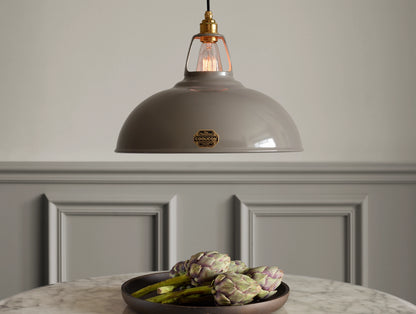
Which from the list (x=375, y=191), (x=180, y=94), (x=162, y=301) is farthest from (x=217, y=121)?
(x=375, y=191)

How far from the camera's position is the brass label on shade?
871 millimetres

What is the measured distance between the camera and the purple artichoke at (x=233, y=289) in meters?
1.00

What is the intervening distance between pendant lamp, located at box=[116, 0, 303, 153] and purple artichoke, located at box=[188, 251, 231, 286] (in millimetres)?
260

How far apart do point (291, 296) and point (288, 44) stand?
3.60 feet

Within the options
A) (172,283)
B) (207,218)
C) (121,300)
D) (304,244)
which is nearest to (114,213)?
(207,218)

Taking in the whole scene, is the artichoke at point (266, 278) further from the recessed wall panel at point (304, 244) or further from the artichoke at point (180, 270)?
the recessed wall panel at point (304, 244)

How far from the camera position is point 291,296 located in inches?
49.4

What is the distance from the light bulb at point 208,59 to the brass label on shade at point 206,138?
0.16 metres

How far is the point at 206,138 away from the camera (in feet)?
2.86

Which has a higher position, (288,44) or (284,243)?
(288,44)

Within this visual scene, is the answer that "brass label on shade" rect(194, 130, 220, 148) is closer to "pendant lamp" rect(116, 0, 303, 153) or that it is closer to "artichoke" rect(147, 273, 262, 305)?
"pendant lamp" rect(116, 0, 303, 153)

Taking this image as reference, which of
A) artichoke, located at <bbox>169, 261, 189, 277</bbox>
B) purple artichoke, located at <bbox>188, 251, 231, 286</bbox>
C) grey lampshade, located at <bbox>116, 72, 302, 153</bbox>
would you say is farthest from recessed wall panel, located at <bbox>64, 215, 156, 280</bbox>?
grey lampshade, located at <bbox>116, 72, 302, 153</bbox>

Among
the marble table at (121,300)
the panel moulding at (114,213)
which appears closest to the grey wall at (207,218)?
the panel moulding at (114,213)

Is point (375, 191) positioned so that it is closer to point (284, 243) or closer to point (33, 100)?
point (284, 243)
